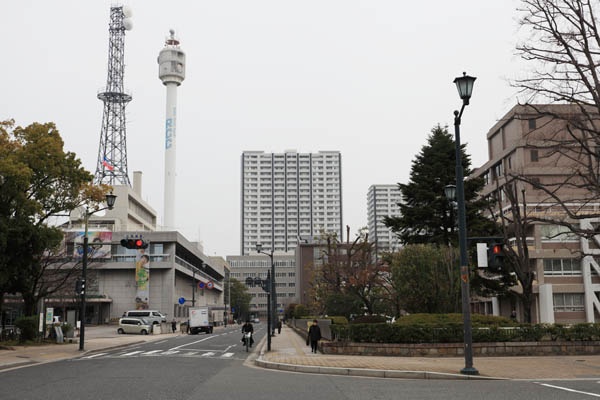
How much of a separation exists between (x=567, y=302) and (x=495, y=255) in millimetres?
43072

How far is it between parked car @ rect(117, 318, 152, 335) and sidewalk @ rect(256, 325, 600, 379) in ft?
118

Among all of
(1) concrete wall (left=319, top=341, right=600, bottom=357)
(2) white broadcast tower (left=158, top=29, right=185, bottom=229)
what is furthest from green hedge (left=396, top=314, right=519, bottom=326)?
(2) white broadcast tower (left=158, top=29, right=185, bottom=229)

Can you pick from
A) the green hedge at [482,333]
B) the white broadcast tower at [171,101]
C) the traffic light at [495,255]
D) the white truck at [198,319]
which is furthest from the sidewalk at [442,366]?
the white broadcast tower at [171,101]

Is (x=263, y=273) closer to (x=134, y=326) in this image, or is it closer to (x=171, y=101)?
(x=171, y=101)

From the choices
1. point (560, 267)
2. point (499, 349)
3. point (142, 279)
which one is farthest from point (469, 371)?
point (142, 279)

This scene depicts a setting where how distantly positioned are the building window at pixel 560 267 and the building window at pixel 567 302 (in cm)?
206

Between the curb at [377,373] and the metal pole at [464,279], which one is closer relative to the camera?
the curb at [377,373]

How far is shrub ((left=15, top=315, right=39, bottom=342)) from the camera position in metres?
31.4

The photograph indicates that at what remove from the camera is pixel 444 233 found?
42.5m

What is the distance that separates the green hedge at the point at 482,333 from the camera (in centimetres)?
2153

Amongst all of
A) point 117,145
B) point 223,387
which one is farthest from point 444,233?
point 117,145

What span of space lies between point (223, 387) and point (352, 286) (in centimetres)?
2778

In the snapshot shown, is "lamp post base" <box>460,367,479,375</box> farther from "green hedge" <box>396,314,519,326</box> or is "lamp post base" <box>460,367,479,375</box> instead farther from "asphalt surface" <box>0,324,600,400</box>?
"green hedge" <box>396,314,519,326</box>

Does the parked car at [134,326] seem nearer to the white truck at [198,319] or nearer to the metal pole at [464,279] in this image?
the white truck at [198,319]
